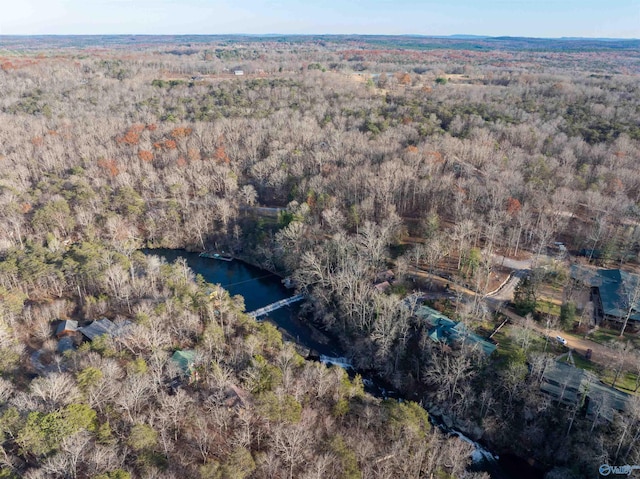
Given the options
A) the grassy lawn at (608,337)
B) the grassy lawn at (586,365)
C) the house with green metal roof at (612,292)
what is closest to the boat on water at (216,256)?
the grassy lawn at (586,365)

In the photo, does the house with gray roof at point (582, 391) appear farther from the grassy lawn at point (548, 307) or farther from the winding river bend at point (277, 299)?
the grassy lawn at point (548, 307)

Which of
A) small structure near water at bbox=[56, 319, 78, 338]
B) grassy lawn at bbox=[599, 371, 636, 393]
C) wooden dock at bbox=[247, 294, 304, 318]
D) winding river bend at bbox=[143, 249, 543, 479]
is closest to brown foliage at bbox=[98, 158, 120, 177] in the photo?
winding river bend at bbox=[143, 249, 543, 479]

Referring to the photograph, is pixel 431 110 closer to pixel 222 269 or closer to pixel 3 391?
pixel 222 269

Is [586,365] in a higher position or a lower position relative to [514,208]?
lower

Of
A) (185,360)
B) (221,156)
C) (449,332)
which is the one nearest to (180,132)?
(221,156)

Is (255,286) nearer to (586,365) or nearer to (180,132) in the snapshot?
(586,365)

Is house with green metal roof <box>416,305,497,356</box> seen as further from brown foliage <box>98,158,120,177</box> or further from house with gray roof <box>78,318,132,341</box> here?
brown foliage <box>98,158,120,177</box>
